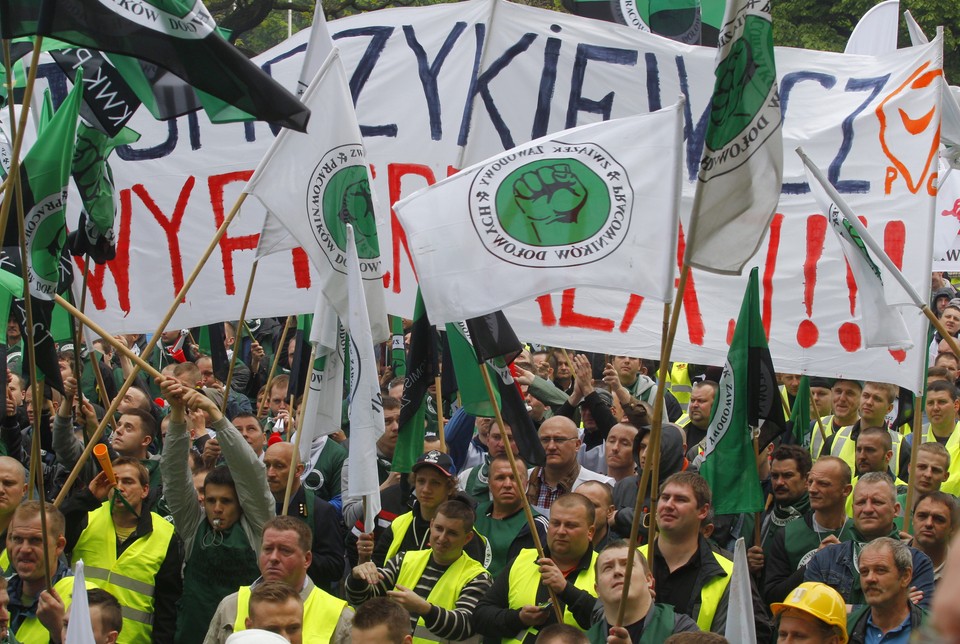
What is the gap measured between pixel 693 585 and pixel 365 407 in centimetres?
156

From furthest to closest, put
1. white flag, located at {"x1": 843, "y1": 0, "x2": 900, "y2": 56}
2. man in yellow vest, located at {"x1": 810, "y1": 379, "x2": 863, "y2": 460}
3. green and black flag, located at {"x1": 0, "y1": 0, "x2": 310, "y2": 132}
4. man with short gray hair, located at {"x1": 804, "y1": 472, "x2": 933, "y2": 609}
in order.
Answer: white flag, located at {"x1": 843, "y1": 0, "x2": 900, "y2": 56} → man in yellow vest, located at {"x1": 810, "y1": 379, "x2": 863, "y2": 460} → man with short gray hair, located at {"x1": 804, "y1": 472, "x2": 933, "y2": 609} → green and black flag, located at {"x1": 0, "y1": 0, "x2": 310, "y2": 132}

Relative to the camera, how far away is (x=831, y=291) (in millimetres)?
6812

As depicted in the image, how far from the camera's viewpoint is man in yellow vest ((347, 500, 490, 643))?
17.4ft

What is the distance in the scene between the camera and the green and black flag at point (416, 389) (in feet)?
21.6

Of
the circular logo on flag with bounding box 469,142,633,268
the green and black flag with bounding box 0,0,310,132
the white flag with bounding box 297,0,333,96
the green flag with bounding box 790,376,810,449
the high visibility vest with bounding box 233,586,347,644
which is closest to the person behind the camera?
the green and black flag with bounding box 0,0,310,132

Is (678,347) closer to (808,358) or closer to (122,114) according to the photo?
(808,358)

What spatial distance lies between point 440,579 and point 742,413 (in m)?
1.59

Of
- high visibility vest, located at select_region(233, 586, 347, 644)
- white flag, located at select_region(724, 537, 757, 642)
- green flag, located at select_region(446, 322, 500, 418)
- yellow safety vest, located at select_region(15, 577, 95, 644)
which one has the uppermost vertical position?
green flag, located at select_region(446, 322, 500, 418)

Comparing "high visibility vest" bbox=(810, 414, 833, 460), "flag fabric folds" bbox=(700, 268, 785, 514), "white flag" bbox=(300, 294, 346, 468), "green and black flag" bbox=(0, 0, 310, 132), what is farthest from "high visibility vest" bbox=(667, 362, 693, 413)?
"green and black flag" bbox=(0, 0, 310, 132)

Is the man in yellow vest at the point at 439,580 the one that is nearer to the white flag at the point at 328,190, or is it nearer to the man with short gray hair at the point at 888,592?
the white flag at the point at 328,190

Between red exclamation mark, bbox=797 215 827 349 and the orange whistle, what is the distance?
352 cm

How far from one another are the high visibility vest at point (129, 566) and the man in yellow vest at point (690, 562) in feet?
7.42

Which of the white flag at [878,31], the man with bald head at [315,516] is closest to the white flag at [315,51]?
the man with bald head at [315,516]

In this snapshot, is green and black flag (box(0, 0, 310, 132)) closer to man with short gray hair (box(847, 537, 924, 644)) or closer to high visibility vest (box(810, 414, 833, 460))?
man with short gray hair (box(847, 537, 924, 644))
